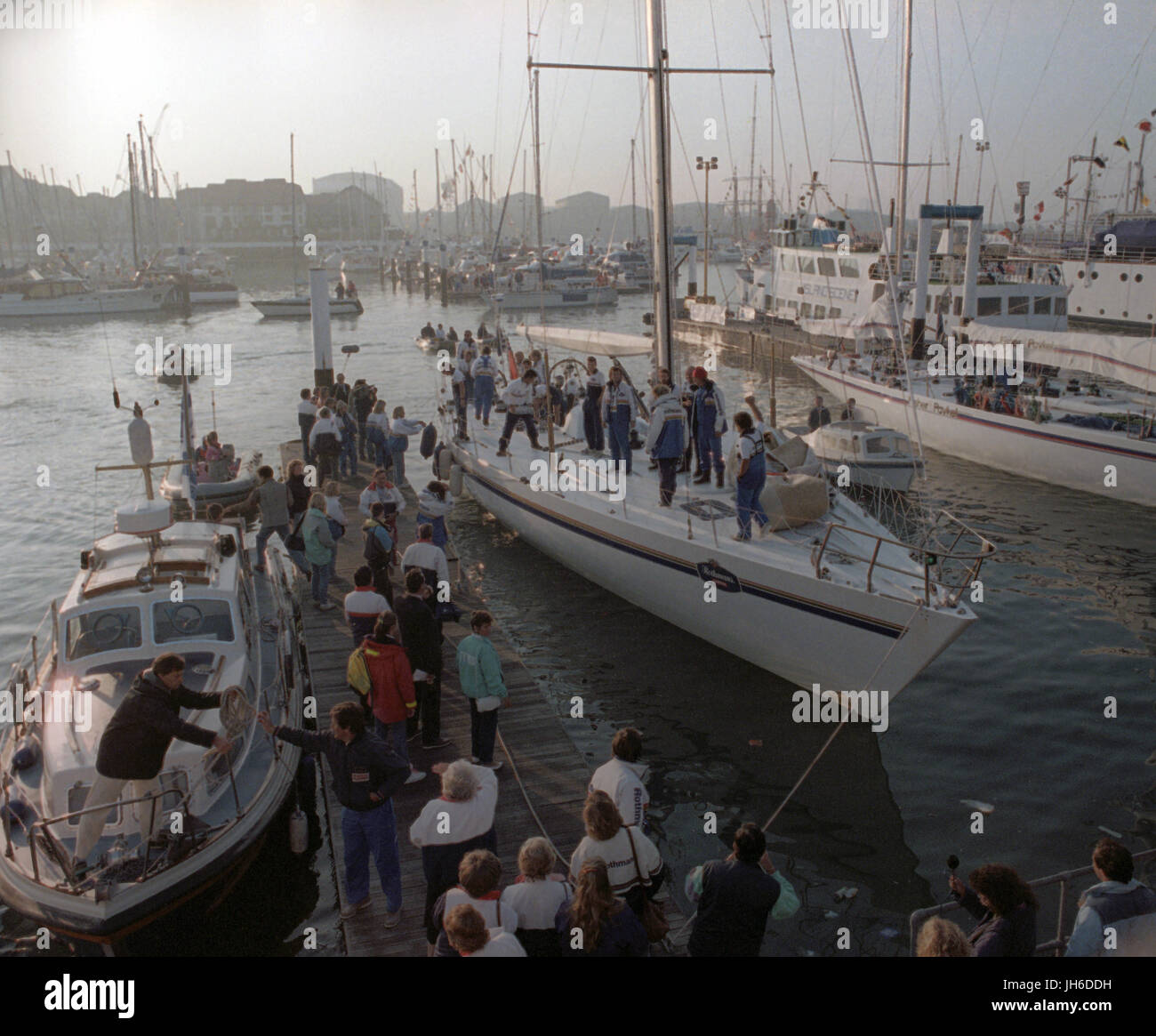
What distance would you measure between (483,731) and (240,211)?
612 feet

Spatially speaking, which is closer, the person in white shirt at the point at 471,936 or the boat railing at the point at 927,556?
the person in white shirt at the point at 471,936

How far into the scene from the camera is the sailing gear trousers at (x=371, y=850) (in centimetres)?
661

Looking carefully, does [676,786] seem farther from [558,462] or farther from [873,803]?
[558,462]

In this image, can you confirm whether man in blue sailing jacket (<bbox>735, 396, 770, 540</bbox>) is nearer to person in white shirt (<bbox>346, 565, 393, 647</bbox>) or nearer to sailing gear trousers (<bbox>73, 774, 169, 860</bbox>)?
person in white shirt (<bbox>346, 565, 393, 647</bbox>)

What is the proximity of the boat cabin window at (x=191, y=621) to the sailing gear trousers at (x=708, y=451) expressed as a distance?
24.0 ft

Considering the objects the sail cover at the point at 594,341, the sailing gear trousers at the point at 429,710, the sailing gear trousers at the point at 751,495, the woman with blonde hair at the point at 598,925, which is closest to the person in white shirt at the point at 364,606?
the sailing gear trousers at the point at 429,710

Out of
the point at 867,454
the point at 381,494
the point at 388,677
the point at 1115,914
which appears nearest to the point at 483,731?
the point at 388,677

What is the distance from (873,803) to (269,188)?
19287 centimetres

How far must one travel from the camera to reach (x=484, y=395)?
20.5 meters

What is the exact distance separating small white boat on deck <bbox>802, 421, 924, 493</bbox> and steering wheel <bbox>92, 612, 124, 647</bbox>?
15.3 meters

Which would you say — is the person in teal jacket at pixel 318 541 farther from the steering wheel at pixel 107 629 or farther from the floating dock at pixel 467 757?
the steering wheel at pixel 107 629
